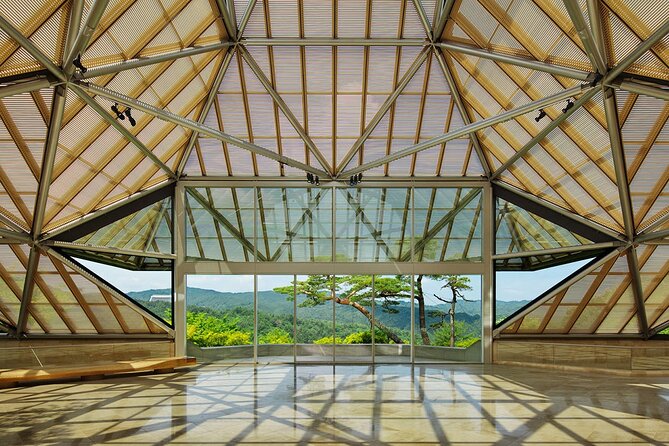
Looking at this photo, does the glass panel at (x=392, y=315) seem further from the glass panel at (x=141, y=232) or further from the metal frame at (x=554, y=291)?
the glass panel at (x=141, y=232)

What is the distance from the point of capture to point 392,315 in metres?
24.5

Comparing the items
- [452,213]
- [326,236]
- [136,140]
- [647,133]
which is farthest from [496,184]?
[136,140]

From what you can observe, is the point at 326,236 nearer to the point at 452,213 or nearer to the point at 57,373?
the point at 452,213

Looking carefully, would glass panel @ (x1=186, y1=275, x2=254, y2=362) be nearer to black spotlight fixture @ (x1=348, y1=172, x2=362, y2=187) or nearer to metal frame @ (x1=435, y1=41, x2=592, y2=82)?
black spotlight fixture @ (x1=348, y1=172, x2=362, y2=187)

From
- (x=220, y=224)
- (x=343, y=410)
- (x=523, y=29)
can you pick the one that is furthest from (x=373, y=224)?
(x=343, y=410)

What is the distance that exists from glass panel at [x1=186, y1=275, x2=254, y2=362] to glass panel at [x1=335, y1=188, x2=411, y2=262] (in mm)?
4591

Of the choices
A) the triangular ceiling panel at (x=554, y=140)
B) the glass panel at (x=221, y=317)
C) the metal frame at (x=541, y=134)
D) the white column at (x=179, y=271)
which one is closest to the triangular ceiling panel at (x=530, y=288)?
the triangular ceiling panel at (x=554, y=140)

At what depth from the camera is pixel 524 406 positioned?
14164mm

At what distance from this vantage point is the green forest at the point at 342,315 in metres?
24.4

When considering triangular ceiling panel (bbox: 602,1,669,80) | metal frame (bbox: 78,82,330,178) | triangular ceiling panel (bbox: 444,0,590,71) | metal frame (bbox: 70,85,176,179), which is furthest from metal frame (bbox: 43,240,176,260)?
triangular ceiling panel (bbox: 602,1,669,80)

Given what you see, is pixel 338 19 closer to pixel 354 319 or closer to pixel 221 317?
pixel 354 319

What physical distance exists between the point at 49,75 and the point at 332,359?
1577 cm

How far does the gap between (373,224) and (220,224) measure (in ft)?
21.8

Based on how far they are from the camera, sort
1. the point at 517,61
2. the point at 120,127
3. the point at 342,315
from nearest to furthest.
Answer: the point at 517,61
the point at 120,127
the point at 342,315
